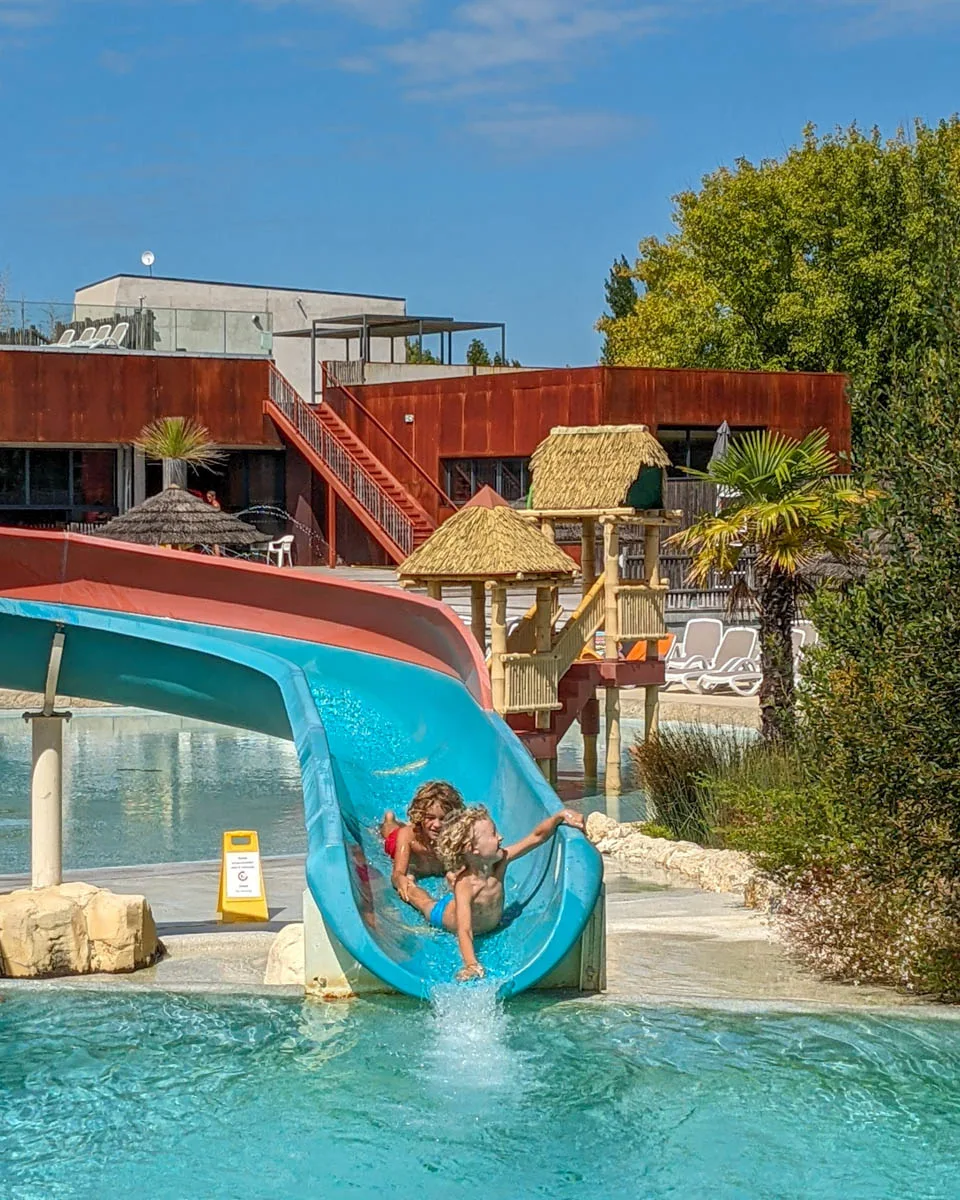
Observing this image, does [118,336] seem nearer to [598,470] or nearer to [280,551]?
[280,551]

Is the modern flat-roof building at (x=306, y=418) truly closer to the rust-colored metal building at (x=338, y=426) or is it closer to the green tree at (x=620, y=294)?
the rust-colored metal building at (x=338, y=426)

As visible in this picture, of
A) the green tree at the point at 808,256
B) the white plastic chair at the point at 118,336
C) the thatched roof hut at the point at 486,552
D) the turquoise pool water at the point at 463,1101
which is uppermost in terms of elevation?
the green tree at the point at 808,256

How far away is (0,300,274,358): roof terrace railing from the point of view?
129 ft

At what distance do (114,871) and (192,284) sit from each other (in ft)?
140

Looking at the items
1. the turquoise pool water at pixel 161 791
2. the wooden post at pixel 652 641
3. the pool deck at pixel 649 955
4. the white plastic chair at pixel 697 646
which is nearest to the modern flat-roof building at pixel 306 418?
the white plastic chair at pixel 697 646

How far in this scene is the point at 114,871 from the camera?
1404 cm

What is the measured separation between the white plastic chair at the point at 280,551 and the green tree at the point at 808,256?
19671 millimetres

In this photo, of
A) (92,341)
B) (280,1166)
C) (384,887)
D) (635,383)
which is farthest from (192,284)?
(280,1166)

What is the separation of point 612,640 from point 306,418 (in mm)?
20544

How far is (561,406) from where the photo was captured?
3519cm

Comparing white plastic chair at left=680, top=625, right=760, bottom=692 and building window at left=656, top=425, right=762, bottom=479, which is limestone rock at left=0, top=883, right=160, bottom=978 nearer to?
white plastic chair at left=680, top=625, right=760, bottom=692

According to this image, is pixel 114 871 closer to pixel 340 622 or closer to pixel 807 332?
pixel 340 622

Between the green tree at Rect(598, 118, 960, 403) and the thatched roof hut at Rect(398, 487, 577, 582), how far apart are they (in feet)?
117

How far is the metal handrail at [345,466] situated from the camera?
36344mm
